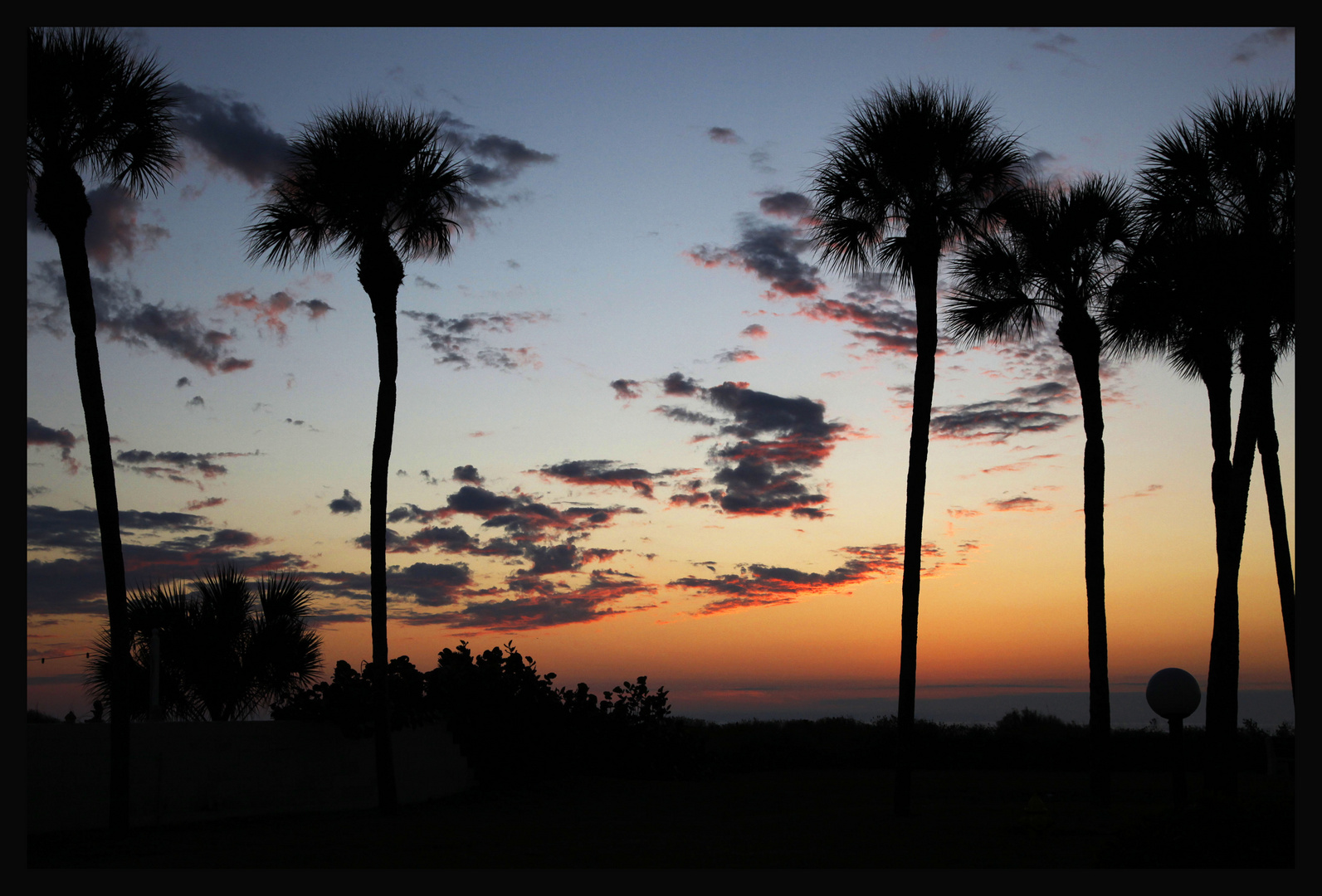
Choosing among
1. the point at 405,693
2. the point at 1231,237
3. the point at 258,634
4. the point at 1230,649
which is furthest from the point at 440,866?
the point at 1231,237

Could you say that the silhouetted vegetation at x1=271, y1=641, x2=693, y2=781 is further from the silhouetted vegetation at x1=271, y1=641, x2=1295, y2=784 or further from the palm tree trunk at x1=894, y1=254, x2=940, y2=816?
the palm tree trunk at x1=894, y1=254, x2=940, y2=816

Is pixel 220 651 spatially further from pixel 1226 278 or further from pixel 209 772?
pixel 1226 278

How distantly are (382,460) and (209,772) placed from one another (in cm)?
563

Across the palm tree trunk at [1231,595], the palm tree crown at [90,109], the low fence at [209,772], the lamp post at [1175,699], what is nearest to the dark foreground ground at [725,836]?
the low fence at [209,772]

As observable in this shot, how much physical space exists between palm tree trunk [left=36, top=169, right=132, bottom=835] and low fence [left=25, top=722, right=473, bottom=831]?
48 centimetres

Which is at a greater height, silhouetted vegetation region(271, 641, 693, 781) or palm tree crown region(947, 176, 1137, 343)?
palm tree crown region(947, 176, 1137, 343)

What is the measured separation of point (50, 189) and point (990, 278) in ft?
51.7

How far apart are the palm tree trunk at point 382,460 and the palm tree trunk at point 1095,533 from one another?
12041mm

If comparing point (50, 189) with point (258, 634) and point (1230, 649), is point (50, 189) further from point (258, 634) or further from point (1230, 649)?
point (1230, 649)

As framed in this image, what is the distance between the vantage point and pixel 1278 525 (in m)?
20.2

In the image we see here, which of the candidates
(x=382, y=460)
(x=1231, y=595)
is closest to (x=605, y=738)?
(x=382, y=460)

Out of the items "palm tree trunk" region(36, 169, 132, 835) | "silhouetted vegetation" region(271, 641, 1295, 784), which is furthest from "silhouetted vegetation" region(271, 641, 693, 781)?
"palm tree trunk" region(36, 169, 132, 835)

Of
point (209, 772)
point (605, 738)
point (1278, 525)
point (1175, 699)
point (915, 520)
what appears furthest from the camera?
point (605, 738)

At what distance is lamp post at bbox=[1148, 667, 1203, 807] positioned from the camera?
14.0 metres
